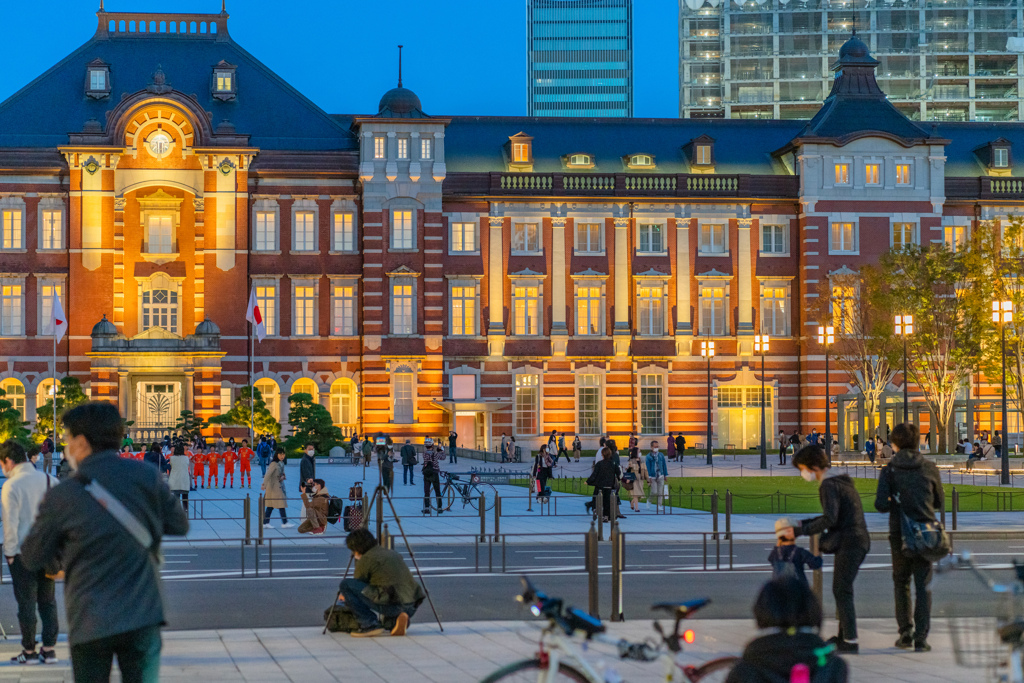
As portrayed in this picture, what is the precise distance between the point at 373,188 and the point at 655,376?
16.9 m

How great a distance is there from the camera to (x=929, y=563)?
41.4 feet

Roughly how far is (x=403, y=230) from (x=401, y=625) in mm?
52948

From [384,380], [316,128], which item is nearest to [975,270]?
[384,380]

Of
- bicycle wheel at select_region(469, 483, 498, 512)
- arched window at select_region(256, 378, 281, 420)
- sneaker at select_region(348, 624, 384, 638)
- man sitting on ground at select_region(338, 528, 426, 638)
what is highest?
arched window at select_region(256, 378, 281, 420)

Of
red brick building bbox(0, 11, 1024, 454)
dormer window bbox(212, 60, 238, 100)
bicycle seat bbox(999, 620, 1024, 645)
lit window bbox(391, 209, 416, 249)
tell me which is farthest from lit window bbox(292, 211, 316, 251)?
bicycle seat bbox(999, 620, 1024, 645)

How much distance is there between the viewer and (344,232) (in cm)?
6650

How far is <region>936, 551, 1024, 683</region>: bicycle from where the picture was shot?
7.44 m

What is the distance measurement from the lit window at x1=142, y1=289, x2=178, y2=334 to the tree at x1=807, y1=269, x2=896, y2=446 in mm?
30262

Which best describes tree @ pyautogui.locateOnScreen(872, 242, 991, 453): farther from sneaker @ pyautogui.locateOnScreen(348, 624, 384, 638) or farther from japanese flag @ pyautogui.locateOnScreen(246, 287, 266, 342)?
sneaker @ pyautogui.locateOnScreen(348, 624, 384, 638)

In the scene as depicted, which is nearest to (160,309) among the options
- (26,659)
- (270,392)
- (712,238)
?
(270,392)

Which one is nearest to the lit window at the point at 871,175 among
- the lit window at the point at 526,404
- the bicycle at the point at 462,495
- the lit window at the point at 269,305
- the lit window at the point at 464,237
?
the lit window at the point at 526,404

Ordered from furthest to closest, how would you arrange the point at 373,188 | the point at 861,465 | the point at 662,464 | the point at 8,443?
1. the point at 373,188
2. the point at 861,465
3. the point at 662,464
4. the point at 8,443

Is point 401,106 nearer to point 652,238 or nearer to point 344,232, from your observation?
point 344,232

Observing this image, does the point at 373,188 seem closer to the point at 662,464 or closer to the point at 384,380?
the point at 384,380
